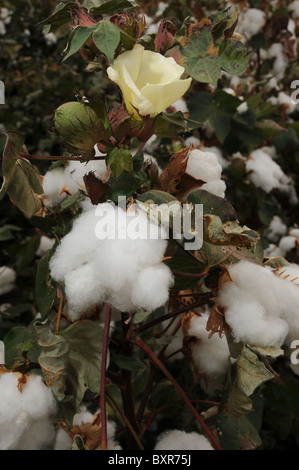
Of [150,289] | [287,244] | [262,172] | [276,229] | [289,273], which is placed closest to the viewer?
[150,289]

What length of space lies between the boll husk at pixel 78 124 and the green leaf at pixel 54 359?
22cm

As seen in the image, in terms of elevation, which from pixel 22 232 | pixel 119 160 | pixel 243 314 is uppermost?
pixel 119 160

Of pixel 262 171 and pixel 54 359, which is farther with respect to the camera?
pixel 262 171

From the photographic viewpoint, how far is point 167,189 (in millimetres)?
630

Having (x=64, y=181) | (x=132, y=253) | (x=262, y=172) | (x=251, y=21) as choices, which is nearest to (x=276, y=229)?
(x=262, y=172)

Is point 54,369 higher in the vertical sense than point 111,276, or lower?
lower

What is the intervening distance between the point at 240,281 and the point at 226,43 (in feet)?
0.94

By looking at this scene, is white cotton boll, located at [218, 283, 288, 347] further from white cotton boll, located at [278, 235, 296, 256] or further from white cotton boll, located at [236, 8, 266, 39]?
white cotton boll, located at [236, 8, 266, 39]

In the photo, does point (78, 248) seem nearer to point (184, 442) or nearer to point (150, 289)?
point (150, 289)

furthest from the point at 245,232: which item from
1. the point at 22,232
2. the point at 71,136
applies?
the point at 22,232

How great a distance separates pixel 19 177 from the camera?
1.75 feet

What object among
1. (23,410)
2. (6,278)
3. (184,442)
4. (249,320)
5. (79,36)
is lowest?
(6,278)

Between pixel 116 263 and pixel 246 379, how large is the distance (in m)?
0.19
